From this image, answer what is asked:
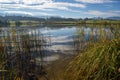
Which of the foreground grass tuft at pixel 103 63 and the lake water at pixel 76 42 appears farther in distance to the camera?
the lake water at pixel 76 42

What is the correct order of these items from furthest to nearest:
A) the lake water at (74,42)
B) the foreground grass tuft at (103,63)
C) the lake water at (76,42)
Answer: the lake water at (76,42)
the lake water at (74,42)
the foreground grass tuft at (103,63)

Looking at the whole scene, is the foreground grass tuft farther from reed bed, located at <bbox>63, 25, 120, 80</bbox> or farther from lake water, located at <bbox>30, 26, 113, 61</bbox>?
lake water, located at <bbox>30, 26, 113, 61</bbox>

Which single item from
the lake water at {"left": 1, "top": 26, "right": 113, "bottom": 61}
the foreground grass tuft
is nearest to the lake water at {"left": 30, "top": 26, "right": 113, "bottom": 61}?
the lake water at {"left": 1, "top": 26, "right": 113, "bottom": 61}

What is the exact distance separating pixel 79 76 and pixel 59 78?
6.32ft

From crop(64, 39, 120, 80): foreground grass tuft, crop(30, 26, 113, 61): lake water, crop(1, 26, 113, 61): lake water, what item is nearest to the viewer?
crop(64, 39, 120, 80): foreground grass tuft

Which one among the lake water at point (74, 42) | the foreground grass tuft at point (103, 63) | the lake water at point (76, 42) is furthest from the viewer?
the lake water at point (76, 42)

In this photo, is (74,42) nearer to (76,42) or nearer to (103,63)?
(76,42)

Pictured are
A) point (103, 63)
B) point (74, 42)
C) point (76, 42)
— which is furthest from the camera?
point (74, 42)

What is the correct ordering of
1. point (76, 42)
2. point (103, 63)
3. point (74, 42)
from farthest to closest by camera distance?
point (74, 42) < point (76, 42) < point (103, 63)

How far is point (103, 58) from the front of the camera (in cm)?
830

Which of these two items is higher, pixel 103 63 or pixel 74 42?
pixel 103 63

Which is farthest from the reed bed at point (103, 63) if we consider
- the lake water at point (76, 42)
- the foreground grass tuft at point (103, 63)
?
the lake water at point (76, 42)

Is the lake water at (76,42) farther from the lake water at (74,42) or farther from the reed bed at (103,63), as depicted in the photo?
the reed bed at (103,63)

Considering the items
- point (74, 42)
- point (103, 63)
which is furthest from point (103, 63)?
point (74, 42)
